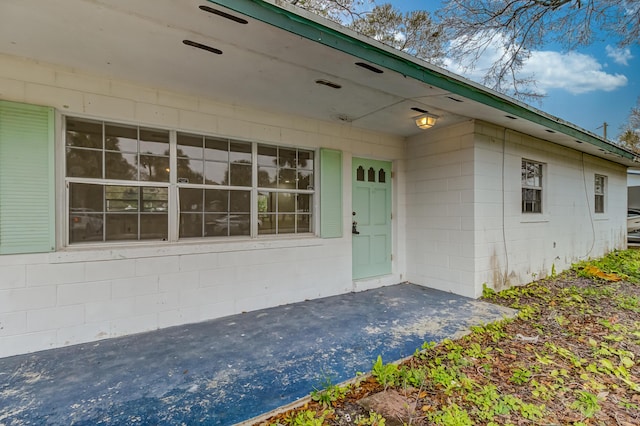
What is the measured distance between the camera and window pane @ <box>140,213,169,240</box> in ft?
10.4

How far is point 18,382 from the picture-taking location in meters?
2.13

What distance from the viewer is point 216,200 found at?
3.54 metres

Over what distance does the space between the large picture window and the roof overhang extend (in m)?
0.58

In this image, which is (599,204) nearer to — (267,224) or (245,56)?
(267,224)

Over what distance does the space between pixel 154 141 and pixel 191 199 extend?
2.41 feet

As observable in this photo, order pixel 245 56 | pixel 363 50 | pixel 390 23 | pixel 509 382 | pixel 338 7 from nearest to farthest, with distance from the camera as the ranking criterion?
pixel 509 382
pixel 363 50
pixel 245 56
pixel 338 7
pixel 390 23

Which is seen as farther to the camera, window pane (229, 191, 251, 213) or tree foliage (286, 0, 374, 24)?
tree foliage (286, 0, 374, 24)

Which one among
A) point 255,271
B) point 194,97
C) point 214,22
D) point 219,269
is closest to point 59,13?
point 214,22

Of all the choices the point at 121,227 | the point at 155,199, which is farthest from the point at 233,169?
the point at 121,227

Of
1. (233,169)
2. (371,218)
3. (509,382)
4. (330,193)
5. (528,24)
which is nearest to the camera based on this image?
(509,382)

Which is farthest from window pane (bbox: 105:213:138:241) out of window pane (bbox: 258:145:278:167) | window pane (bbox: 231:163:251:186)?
window pane (bbox: 258:145:278:167)

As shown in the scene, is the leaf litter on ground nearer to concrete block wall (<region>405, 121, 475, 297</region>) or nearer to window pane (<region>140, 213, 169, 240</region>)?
concrete block wall (<region>405, 121, 475, 297</region>)

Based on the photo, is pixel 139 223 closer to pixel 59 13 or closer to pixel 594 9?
pixel 59 13

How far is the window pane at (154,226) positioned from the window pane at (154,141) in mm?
699
